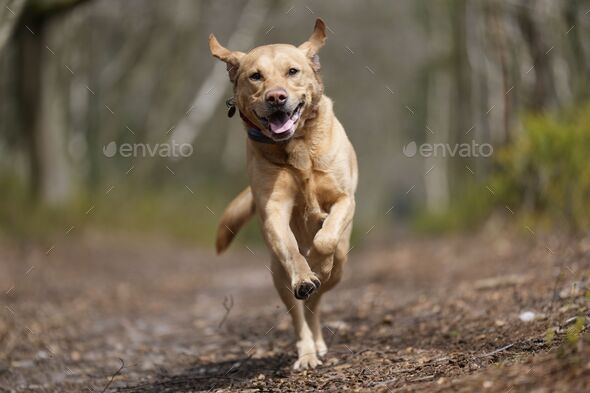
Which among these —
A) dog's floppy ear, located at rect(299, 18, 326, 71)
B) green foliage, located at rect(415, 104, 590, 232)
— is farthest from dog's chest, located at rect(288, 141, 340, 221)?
green foliage, located at rect(415, 104, 590, 232)

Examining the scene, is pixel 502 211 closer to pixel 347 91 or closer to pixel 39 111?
pixel 39 111

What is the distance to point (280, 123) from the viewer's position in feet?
14.2

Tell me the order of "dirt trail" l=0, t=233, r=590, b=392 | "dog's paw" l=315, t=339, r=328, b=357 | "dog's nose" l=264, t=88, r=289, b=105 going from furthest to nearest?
"dog's paw" l=315, t=339, r=328, b=357, "dog's nose" l=264, t=88, r=289, b=105, "dirt trail" l=0, t=233, r=590, b=392

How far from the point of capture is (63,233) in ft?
39.7

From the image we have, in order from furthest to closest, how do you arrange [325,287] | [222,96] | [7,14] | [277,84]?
1. [222,96]
2. [7,14]
3. [325,287]
4. [277,84]

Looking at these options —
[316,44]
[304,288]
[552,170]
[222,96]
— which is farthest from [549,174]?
[222,96]

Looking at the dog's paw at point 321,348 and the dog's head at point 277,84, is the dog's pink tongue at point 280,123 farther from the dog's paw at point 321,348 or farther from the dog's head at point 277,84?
the dog's paw at point 321,348

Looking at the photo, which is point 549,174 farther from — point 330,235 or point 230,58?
point 330,235

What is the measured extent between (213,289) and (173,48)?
12.1 metres

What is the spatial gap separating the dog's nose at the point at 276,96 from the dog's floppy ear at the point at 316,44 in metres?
0.49

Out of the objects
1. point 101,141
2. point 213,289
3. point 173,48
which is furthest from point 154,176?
point 213,289

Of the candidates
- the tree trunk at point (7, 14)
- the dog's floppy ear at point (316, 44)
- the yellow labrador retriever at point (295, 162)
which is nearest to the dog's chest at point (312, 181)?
the yellow labrador retriever at point (295, 162)

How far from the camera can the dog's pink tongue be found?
4.29 metres

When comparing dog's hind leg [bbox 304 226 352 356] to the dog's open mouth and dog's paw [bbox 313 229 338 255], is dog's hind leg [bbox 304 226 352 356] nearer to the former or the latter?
dog's paw [bbox 313 229 338 255]
